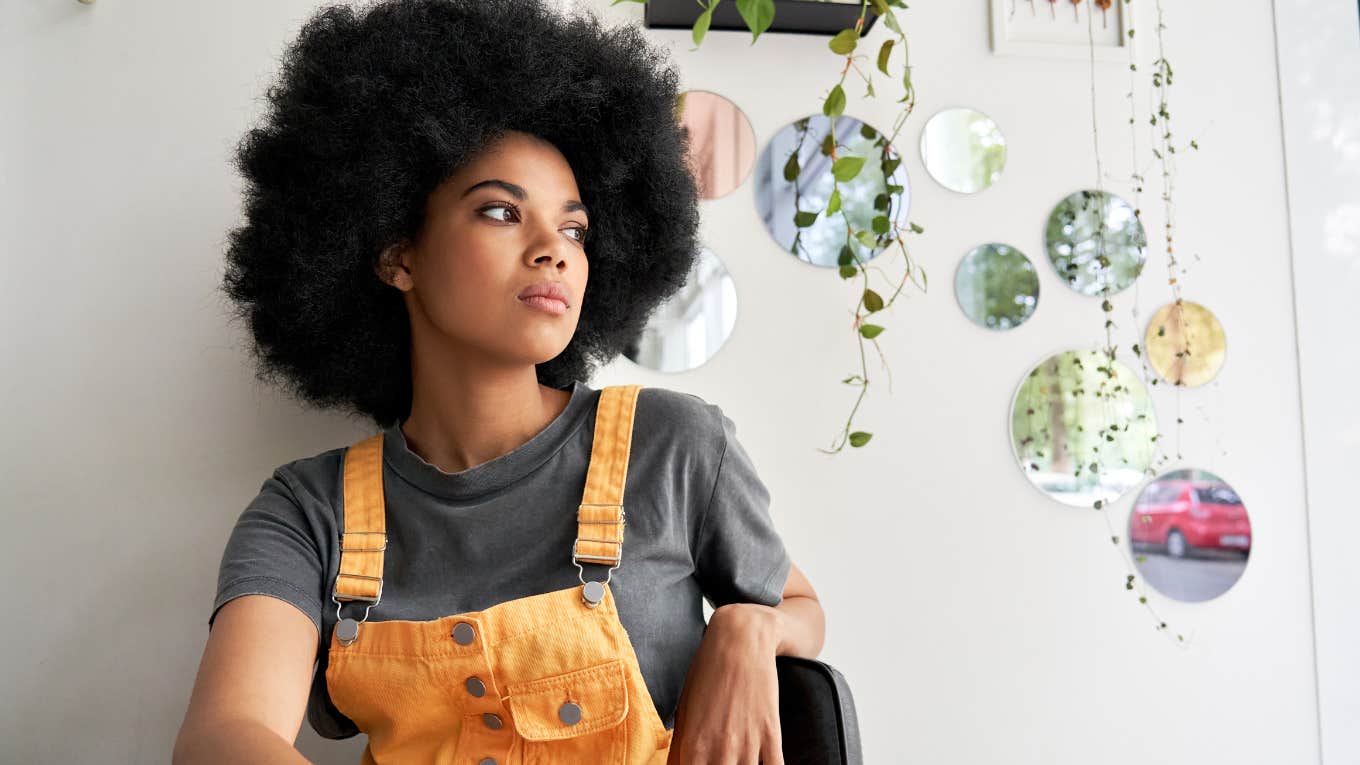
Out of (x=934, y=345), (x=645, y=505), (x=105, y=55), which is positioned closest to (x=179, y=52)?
(x=105, y=55)

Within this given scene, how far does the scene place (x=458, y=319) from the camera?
110cm

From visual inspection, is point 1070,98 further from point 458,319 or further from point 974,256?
point 458,319

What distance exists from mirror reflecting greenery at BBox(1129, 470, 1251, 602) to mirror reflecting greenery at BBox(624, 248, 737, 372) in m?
0.72

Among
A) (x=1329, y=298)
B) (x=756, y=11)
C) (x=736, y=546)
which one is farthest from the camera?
(x=1329, y=298)

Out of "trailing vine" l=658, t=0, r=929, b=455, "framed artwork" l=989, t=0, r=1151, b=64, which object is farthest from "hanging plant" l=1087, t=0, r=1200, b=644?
"trailing vine" l=658, t=0, r=929, b=455

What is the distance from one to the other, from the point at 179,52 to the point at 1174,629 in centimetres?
168

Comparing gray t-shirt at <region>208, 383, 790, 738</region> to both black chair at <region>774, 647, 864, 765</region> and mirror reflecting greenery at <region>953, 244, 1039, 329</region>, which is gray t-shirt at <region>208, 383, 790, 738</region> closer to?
black chair at <region>774, 647, 864, 765</region>

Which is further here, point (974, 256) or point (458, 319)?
point (974, 256)

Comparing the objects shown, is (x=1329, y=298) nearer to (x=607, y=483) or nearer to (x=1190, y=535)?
(x=1190, y=535)

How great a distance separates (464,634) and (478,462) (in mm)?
223

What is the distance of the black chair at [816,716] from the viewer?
97cm

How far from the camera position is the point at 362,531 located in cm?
114

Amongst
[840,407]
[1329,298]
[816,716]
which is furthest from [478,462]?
[1329,298]

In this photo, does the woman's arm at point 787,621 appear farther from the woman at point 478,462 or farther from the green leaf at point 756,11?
the green leaf at point 756,11
